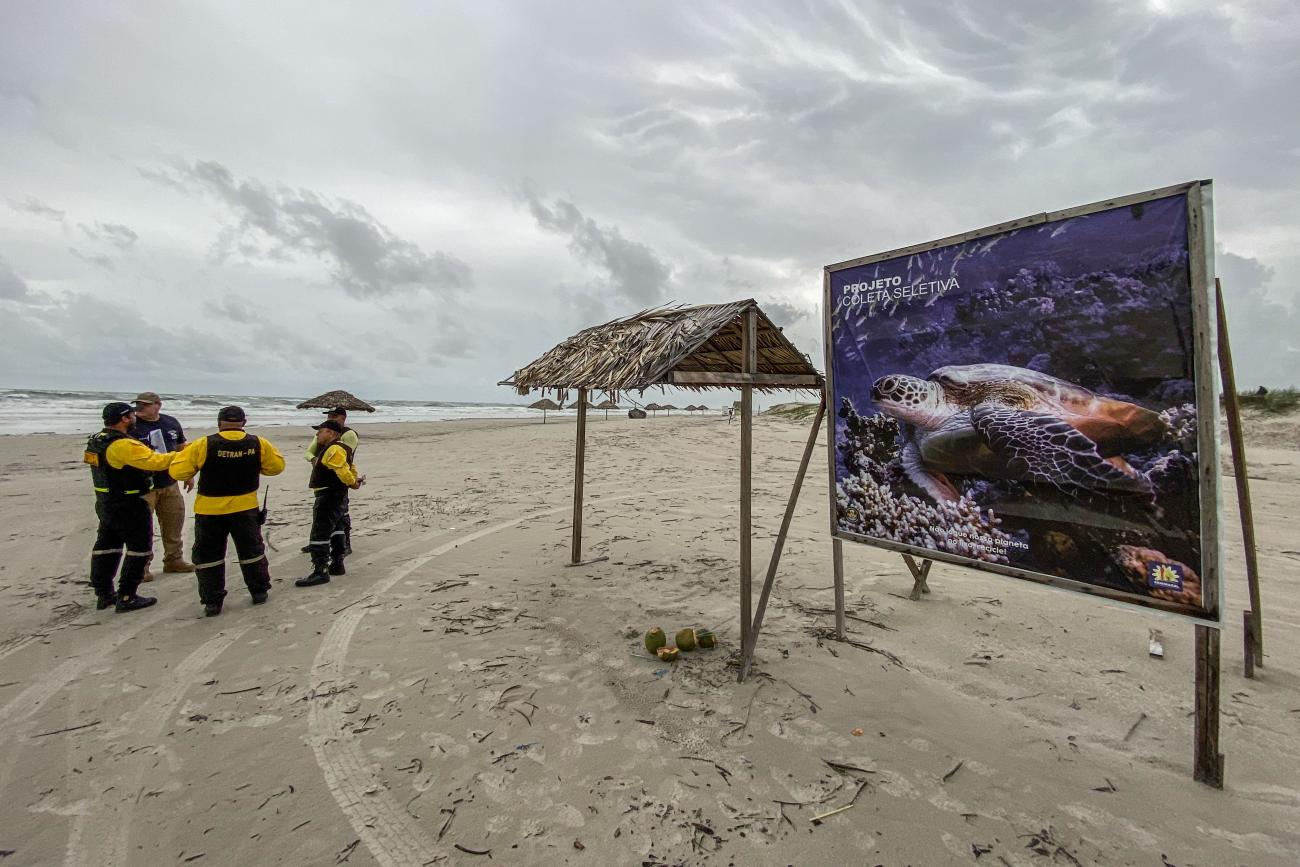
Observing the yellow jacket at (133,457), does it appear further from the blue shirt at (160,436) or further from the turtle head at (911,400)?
the turtle head at (911,400)

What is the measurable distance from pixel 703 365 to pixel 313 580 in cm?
495

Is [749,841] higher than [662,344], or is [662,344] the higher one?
[662,344]

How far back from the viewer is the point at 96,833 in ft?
8.96

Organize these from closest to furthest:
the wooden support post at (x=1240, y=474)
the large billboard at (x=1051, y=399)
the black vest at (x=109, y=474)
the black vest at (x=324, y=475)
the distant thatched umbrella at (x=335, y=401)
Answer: the large billboard at (x=1051, y=399), the wooden support post at (x=1240, y=474), the black vest at (x=109, y=474), the black vest at (x=324, y=475), the distant thatched umbrella at (x=335, y=401)

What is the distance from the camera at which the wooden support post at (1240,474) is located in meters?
3.24

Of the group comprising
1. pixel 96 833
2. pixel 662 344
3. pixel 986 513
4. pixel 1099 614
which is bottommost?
pixel 96 833

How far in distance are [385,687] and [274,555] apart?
436 cm

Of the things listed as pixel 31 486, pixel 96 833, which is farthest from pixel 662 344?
pixel 31 486

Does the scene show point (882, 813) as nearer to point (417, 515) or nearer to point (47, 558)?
point (417, 515)

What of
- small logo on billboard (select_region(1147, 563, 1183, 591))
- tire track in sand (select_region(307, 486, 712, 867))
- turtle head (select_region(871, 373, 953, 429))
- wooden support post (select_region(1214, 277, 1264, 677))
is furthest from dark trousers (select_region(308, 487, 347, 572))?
wooden support post (select_region(1214, 277, 1264, 677))

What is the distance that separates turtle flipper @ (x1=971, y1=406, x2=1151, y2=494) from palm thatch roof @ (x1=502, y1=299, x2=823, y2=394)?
153cm

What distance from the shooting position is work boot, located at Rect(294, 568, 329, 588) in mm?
6059

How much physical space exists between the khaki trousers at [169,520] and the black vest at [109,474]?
3.82ft

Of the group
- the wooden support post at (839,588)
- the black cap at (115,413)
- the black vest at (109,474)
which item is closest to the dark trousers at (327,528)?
the black vest at (109,474)
